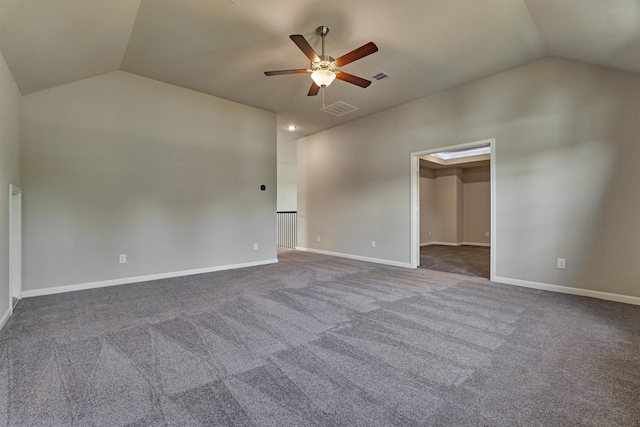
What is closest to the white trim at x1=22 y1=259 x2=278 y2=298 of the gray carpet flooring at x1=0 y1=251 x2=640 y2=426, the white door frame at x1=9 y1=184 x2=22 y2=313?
the white door frame at x1=9 y1=184 x2=22 y2=313

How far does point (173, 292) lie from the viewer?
12.5 feet

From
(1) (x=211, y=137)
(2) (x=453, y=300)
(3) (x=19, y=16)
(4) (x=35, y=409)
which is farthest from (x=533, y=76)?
(4) (x=35, y=409)

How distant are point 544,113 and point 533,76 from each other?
0.54 m

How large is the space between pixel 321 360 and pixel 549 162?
389 cm

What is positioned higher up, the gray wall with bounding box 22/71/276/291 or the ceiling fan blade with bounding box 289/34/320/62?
the ceiling fan blade with bounding box 289/34/320/62

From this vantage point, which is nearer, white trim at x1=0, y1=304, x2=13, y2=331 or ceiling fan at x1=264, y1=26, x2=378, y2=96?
white trim at x1=0, y1=304, x2=13, y2=331

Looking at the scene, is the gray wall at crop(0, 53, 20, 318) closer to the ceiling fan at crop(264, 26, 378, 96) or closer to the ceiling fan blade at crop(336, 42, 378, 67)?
the ceiling fan at crop(264, 26, 378, 96)

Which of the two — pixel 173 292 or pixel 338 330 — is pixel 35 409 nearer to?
pixel 338 330

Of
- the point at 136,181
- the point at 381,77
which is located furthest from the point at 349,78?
the point at 136,181

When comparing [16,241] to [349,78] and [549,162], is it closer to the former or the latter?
[349,78]

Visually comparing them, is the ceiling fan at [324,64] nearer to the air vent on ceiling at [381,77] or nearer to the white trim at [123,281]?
the air vent on ceiling at [381,77]

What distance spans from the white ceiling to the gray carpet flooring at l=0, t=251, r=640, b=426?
8.64ft

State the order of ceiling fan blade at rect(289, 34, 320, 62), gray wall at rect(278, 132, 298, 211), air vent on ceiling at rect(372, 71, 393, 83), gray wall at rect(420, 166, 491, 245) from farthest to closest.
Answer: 1. gray wall at rect(278, 132, 298, 211)
2. gray wall at rect(420, 166, 491, 245)
3. air vent on ceiling at rect(372, 71, 393, 83)
4. ceiling fan blade at rect(289, 34, 320, 62)

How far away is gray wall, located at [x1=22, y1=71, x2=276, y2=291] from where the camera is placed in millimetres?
3725
